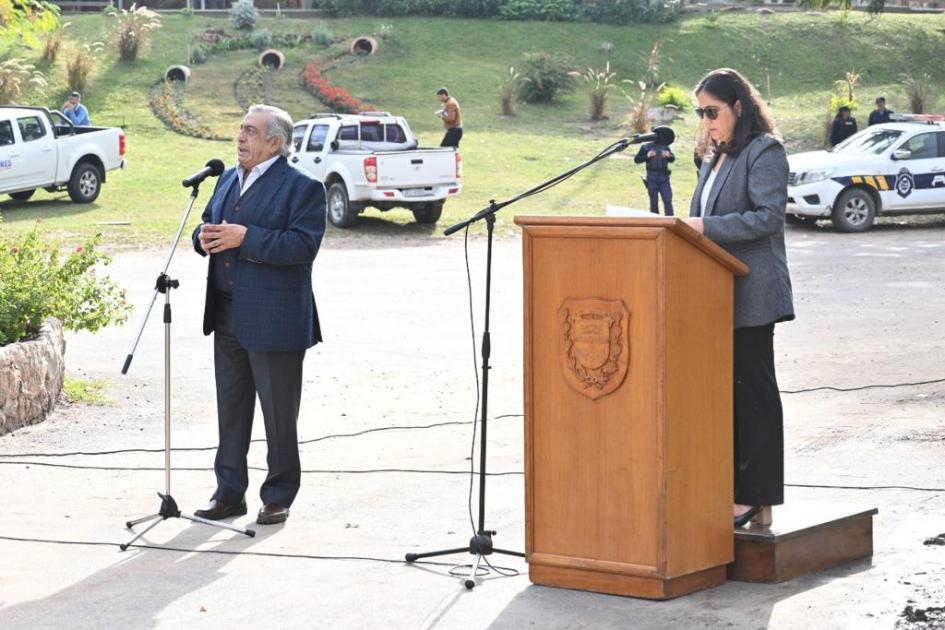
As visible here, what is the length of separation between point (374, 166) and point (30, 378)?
14.1m

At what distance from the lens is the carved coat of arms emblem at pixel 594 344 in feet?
17.4

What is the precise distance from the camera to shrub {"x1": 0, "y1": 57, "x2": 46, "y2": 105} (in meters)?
34.6

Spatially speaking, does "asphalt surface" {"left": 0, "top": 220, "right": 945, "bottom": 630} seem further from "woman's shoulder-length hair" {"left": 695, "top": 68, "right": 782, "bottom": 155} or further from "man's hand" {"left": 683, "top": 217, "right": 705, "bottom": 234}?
"woman's shoulder-length hair" {"left": 695, "top": 68, "right": 782, "bottom": 155}

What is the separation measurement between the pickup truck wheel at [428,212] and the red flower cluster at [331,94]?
46.0 feet

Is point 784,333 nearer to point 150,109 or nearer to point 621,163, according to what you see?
point 621,163

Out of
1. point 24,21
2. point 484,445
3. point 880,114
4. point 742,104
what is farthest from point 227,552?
point 880,114

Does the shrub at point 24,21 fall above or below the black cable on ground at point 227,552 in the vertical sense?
above

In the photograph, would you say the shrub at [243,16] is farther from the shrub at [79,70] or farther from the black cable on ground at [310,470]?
the black cable on ground at [310,470]

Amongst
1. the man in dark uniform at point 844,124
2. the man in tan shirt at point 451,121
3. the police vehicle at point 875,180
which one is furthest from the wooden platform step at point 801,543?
the man in dark uniform at point 844,124

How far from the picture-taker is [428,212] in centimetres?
2473

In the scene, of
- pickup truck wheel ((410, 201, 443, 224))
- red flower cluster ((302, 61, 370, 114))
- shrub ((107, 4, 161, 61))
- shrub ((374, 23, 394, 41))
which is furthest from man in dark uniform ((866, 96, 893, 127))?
shrub ((107, 4, 161, 61))

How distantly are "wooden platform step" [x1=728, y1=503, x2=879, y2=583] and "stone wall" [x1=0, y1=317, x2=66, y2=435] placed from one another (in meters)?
5.28

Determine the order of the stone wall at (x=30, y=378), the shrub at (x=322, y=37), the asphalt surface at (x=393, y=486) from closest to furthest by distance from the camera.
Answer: the asphalt surface at (x=393, y=486), the stone wall at (x=30, y=378), the shrub at (x=322, y=37)

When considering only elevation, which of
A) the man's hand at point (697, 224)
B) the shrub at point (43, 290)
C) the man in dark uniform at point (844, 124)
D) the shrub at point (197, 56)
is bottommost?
the shrub at point (43, 290)
